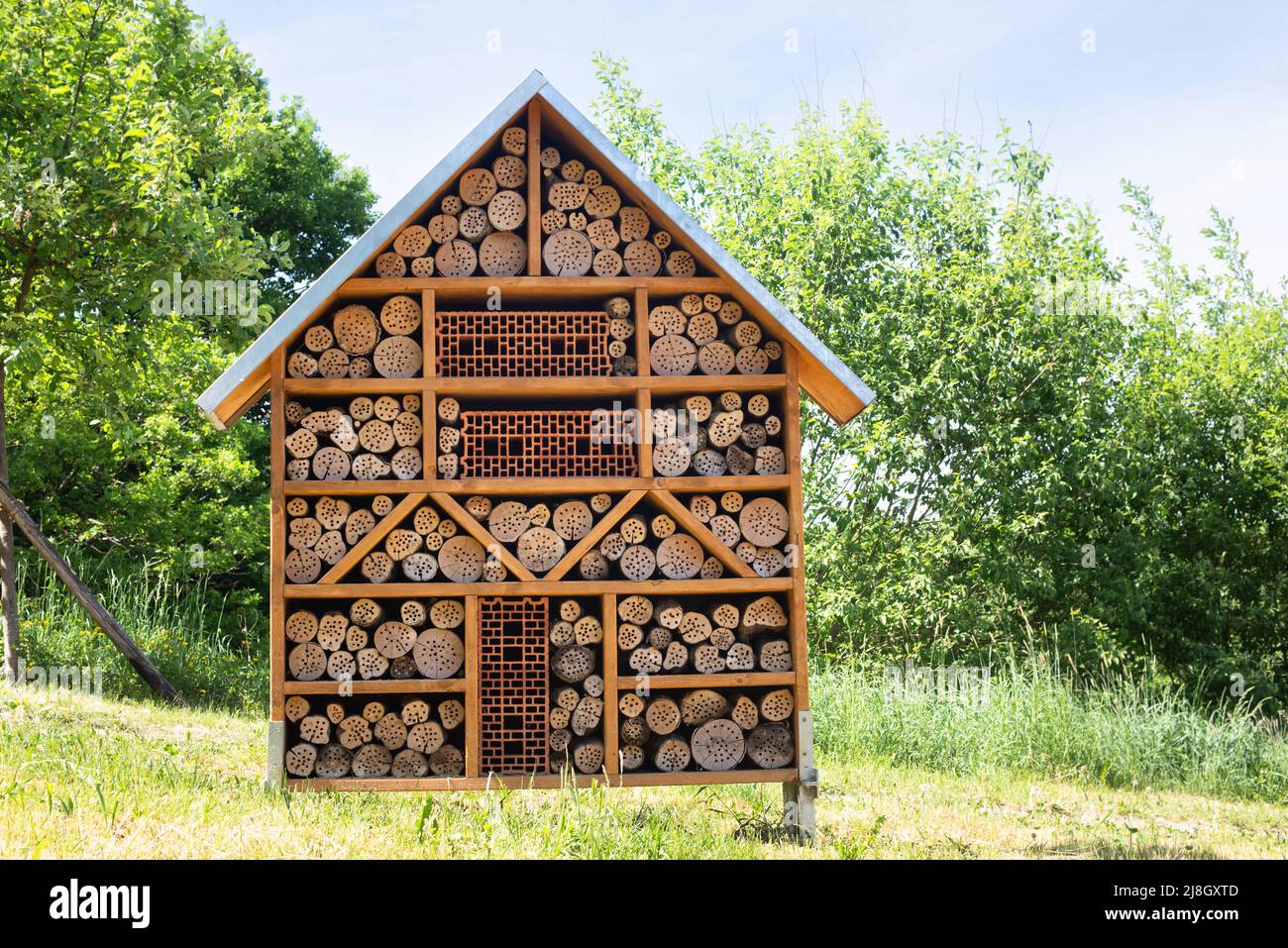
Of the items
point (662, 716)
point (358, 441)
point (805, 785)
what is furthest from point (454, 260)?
point (805, 785)

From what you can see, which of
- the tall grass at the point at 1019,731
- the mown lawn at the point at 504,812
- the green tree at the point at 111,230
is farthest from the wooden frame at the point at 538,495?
the green tree at the point at 111,230

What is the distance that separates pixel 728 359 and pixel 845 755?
5386 mm

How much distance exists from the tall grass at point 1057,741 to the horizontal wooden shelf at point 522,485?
502 cm

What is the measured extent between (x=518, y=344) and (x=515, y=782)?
9.32 feet

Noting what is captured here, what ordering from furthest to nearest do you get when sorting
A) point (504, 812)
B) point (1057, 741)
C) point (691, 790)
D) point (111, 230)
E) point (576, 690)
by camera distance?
1. point (1057, 741)
2. point (111, 230)
3. point (691, 790)
4. point (576, 690)
5. point (504, 812)

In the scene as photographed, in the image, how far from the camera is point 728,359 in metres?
8.11

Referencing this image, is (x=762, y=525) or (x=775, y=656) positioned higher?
(x=762, y=525)

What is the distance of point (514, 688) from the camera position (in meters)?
7.79

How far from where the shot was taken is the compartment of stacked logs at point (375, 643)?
770cm

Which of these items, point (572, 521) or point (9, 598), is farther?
point (9, 598)

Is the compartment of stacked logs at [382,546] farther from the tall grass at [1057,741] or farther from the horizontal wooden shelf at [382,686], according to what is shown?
the tall grass at [1057,741]

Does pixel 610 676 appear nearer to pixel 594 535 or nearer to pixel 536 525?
pixel 594 535

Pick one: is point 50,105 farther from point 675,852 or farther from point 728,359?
point 675,852
